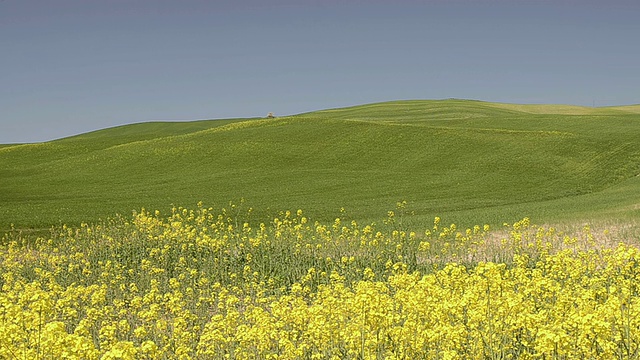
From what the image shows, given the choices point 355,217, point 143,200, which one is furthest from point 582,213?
point 143,200

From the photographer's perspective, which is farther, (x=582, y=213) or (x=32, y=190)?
(x=32, y=190)

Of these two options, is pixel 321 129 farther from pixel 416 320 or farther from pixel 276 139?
pixel 416 320

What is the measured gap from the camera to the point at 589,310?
9250mm

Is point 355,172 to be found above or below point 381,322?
below

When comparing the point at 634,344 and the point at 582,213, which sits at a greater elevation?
the point at 634,344

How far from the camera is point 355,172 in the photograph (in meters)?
54.9

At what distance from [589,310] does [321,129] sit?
2626 inches

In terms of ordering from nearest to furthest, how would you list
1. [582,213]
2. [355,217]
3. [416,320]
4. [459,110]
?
[416,320] < [582,213] < [355,217] < [459,110]

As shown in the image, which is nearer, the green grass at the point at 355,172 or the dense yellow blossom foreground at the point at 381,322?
the dense yellow blossom foreground at the point at 381,322

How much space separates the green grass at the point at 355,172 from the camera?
3931cm

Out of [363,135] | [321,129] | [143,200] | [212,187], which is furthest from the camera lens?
[321,129]

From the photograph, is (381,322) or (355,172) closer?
(381,322)

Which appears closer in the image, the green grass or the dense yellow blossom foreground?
the dense yellow blossom foreground

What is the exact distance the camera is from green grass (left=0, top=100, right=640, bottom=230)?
39312mm
